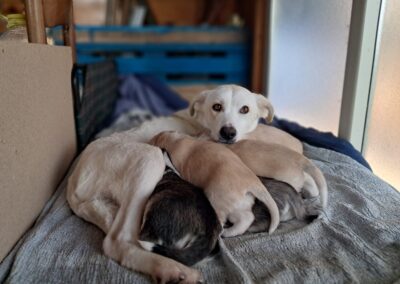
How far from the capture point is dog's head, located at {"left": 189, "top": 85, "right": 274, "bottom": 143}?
144 cm

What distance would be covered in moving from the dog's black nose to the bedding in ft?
1.49

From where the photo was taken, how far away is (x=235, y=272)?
87cm

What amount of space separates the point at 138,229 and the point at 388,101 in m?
1.26

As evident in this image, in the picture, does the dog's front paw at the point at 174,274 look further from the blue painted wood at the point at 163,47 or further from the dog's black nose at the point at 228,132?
the blue painted wood at the point at 163,47

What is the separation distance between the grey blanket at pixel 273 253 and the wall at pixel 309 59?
34.9 inches

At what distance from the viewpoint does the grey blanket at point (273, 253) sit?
2.85 feet

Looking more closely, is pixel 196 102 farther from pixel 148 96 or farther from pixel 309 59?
pixel 148 96

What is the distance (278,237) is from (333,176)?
53cm

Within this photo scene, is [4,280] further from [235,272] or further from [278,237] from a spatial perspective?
[278,237]

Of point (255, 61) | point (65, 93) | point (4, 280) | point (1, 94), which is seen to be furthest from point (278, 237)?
point (255, 61)

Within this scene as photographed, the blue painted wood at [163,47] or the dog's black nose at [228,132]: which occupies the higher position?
the blue painted wood at [163,47]

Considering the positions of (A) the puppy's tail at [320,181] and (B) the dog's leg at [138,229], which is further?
(A) the puppy's tail at [320,181]

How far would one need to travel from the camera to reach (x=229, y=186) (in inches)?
39.7

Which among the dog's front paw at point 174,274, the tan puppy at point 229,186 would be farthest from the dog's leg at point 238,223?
the dog's front paw at point 174,274
